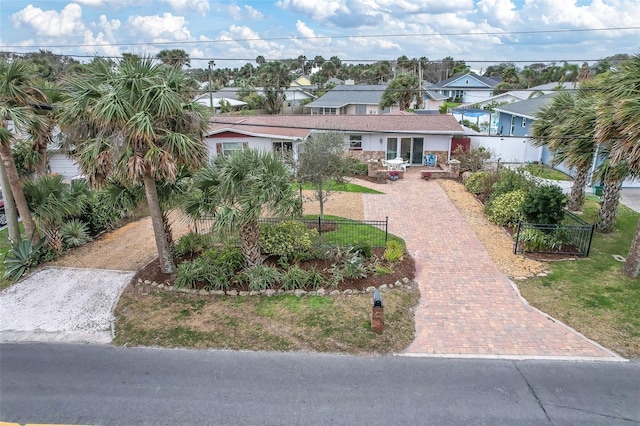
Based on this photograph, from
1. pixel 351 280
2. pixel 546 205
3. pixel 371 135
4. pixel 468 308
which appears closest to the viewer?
pixel 468 308

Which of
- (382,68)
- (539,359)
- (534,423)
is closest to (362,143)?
(539,359)

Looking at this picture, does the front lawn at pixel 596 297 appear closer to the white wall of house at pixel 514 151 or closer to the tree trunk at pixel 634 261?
the tree trunk at pixel 634 261

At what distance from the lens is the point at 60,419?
22.7 feet

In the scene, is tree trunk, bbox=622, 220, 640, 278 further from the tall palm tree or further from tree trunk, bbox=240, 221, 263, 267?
tree trunk, bbox=240, 221, 263, 267

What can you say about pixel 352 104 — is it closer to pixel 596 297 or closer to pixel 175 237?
pixel 175 237

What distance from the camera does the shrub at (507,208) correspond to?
1571cm

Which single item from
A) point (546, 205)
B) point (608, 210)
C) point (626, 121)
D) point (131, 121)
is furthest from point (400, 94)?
point (131, 121)

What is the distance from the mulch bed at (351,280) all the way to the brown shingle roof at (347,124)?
12291 mm

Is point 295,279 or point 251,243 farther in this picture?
point 251,243

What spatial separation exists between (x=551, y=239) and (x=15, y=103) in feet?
56.0

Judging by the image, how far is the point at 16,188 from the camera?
12.5 m

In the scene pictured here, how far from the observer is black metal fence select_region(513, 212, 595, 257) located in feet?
43.6

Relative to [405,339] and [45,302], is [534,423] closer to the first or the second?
[405,339]

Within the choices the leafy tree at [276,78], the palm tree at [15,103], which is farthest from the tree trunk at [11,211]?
the leafy tree at [276,78]
